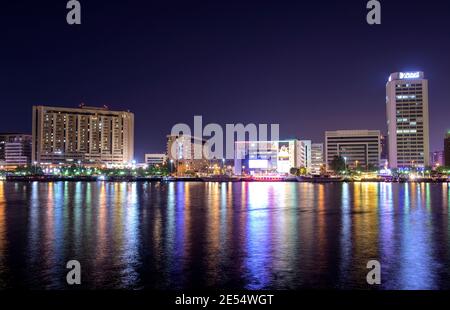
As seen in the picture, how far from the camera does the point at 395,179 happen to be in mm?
155125

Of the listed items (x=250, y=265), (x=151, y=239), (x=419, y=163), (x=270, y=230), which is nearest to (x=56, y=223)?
(x=151, y=239)

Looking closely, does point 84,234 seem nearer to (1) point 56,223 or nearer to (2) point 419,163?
(1) point 56,223

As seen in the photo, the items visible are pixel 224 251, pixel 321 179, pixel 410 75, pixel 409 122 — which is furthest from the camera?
pixel 410 75

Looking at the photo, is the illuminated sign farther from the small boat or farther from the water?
the water

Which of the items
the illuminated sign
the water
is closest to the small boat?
the illuminated sign

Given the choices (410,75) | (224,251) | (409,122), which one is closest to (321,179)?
(409,122)

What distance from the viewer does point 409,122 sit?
186 m

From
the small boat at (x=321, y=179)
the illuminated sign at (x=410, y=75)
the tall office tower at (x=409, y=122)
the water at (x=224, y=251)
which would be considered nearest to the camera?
the water at (x=224, y=251)

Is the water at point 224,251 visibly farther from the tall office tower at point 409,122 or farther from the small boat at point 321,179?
the tall office tower at point 409,122

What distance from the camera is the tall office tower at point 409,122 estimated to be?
184 m

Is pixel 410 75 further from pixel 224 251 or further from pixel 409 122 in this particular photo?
pixel 224 251

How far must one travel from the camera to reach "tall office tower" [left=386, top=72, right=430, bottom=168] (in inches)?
7254

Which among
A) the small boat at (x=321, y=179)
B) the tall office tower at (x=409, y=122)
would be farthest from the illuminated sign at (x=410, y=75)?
the small boat at (x=321, y=179)

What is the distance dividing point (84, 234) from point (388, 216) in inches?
971
